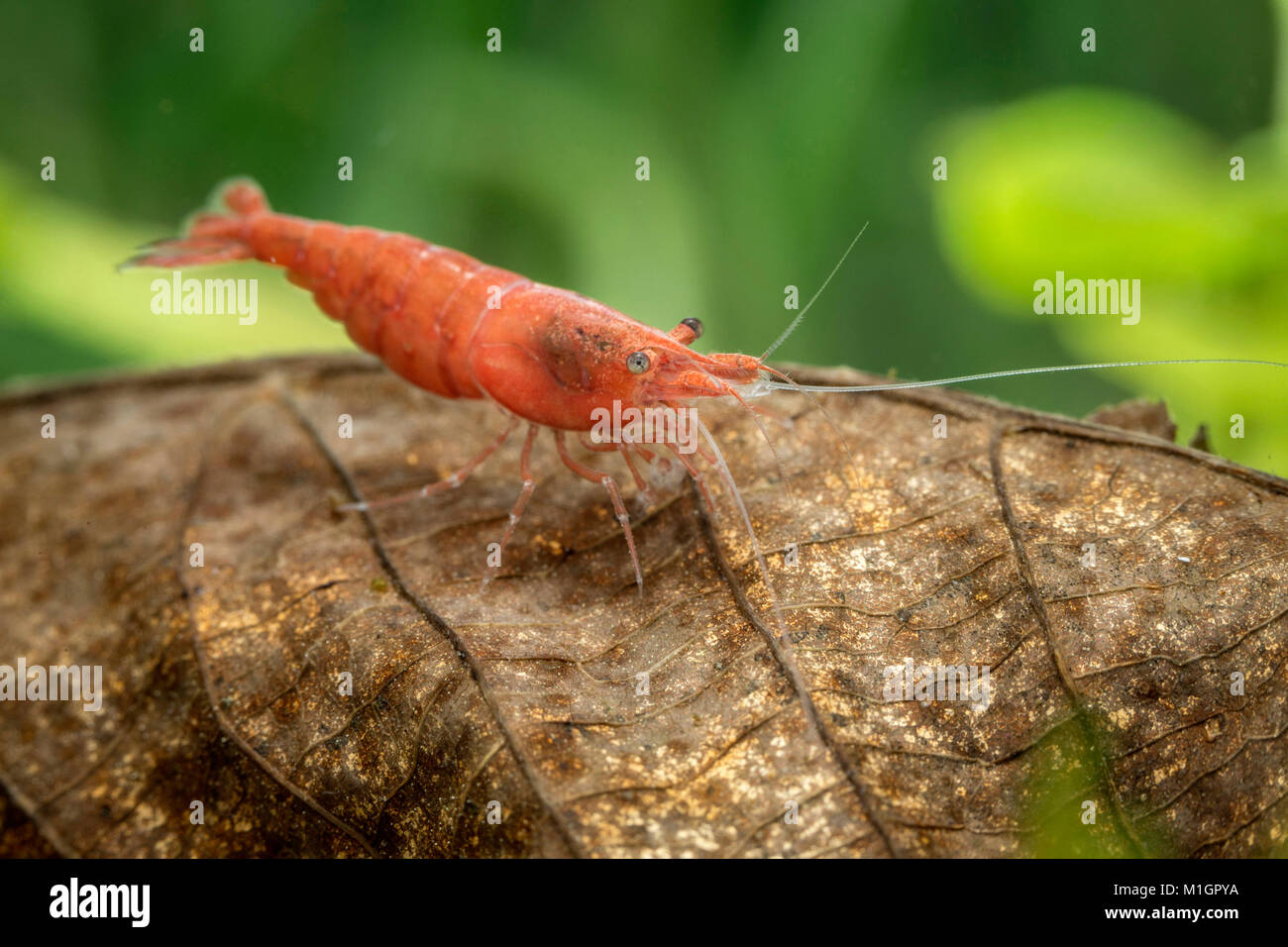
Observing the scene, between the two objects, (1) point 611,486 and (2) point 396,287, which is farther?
(2) point 396,287

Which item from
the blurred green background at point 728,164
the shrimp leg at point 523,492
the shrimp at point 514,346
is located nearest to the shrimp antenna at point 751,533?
the shrimp at point 514,346

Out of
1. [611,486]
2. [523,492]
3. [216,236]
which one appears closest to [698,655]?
[611,486]

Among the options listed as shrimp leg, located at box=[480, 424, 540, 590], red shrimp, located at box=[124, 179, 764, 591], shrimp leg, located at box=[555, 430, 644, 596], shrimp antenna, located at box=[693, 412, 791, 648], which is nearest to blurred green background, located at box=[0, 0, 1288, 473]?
red shrimp, located at box=[124, 179, 764, 591]

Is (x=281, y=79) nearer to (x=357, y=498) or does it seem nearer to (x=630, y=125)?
(x=630, y=125)

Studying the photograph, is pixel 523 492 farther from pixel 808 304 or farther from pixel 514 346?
pixel 808 304

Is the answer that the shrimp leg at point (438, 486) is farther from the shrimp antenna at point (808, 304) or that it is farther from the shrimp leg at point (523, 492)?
the shrimp antenna at point (808, 304)

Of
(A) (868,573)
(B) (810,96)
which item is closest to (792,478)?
(A) (868,573)
